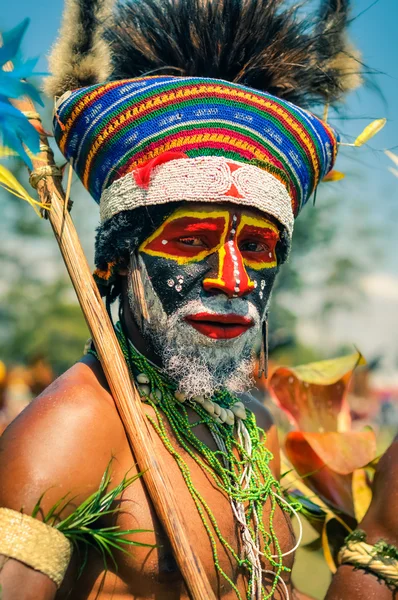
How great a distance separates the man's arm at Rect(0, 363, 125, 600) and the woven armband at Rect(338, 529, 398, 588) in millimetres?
1018

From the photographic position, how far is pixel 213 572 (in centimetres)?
219

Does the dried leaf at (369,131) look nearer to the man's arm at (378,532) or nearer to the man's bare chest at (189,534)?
the man's arm at (378,532)

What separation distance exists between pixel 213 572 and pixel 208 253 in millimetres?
1009

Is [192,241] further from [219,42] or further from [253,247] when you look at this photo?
[219,42]

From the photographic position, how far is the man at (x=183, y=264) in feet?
6.89

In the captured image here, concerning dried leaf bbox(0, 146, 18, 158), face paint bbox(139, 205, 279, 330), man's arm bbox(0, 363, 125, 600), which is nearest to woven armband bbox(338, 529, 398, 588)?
face paint bbox(139, 205, 279, 330)

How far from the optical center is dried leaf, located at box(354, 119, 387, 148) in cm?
287

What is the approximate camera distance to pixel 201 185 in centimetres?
231

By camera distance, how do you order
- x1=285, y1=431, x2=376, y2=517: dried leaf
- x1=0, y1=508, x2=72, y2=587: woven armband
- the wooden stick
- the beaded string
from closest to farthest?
1. x1=0, y1=508, x2=72, y2=587: woven armband
2. the wooden stick
3. the beaded string
4. x1=285, y1=431, x2=376, y2=517: dried leaf

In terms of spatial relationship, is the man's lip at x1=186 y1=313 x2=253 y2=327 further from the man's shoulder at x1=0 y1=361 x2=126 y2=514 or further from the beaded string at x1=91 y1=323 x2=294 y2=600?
the man's shoulder at x1=0 y1=361 x2=126 y2=514

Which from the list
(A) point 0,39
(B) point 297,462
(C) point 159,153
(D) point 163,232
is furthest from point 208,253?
(B) point 297,462

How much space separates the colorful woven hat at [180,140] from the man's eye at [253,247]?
111 millimetres

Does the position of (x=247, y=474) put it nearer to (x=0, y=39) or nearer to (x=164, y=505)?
(x=164, y=505)

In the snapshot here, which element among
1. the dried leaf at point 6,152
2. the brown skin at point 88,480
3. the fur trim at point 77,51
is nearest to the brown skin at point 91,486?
the brown skin at point 88,480
